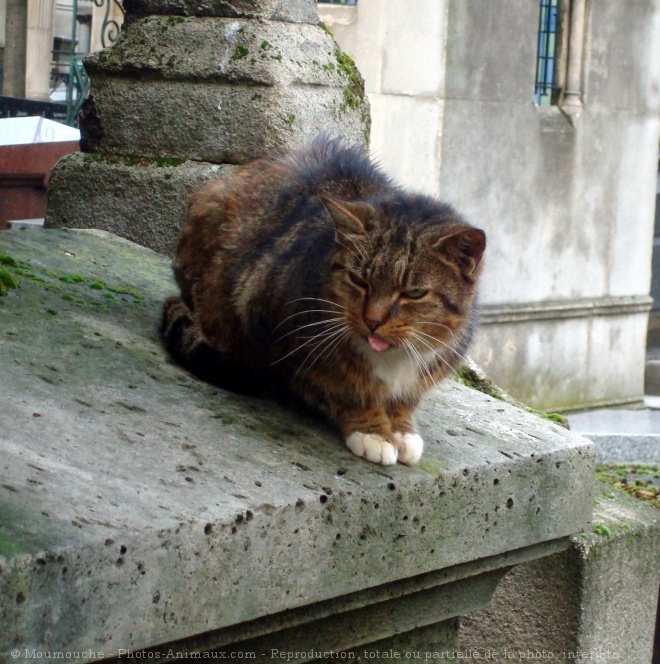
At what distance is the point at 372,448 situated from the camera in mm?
2387

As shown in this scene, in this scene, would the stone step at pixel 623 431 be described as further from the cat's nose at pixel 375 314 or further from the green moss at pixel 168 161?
the cat's nose at pixel 375 314

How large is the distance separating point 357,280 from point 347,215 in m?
0.15

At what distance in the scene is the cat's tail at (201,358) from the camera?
2.66m

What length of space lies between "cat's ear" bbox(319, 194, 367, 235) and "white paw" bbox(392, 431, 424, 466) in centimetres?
47

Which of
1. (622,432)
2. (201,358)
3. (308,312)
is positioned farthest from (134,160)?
(622,432)

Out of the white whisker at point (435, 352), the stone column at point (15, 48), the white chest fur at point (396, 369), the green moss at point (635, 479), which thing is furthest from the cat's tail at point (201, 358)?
the stone column at point (15, 48)

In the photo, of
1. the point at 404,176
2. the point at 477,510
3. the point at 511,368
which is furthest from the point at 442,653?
the point at 511,368

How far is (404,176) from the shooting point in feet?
28.0

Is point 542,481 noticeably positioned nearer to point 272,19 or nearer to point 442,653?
point 442,653

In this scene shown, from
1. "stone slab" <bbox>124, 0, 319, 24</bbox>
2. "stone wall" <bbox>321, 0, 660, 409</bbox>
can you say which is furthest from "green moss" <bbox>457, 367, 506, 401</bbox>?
"stone wall" <bbox>321, 0, 660, 409</bbox>

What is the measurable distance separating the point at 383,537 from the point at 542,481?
538 mm

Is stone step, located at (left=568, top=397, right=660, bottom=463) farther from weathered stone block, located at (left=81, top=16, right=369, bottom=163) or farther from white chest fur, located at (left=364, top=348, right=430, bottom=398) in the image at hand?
white chest fur, located at (left=364, top=348, right=430, bottom=398)

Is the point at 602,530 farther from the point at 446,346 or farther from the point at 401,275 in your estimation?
the point at 401,275

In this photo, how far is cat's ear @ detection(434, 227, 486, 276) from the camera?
2461 mm
